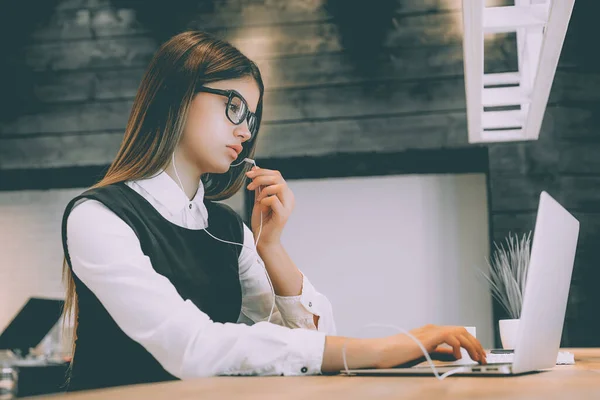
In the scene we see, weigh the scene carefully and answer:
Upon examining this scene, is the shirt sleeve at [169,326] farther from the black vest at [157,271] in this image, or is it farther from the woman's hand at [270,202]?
the woman's hand at [270,202]

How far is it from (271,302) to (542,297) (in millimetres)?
907

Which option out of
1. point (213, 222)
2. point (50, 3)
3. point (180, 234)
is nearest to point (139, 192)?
point (180, 234)

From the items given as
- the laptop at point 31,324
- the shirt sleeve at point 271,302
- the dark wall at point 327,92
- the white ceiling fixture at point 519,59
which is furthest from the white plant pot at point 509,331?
the laptop at point 31,324

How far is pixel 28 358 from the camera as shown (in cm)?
438

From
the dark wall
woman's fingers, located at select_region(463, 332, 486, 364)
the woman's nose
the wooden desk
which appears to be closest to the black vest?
the woman's nose

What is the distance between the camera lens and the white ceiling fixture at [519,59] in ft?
5.45

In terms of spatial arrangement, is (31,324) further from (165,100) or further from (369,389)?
(369,389)

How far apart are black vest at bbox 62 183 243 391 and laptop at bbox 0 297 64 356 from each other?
2.53 metres

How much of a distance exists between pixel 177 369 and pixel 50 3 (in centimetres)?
359

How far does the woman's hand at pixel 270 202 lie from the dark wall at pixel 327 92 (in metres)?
2.08

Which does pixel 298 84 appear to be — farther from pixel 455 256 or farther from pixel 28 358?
pixel 28 358

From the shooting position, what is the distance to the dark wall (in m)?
3.50

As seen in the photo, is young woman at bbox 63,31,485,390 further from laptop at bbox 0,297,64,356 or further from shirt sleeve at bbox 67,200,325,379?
laptop at bbox 0,297,64,356

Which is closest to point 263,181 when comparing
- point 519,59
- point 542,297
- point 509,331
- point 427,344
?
point 427,344
